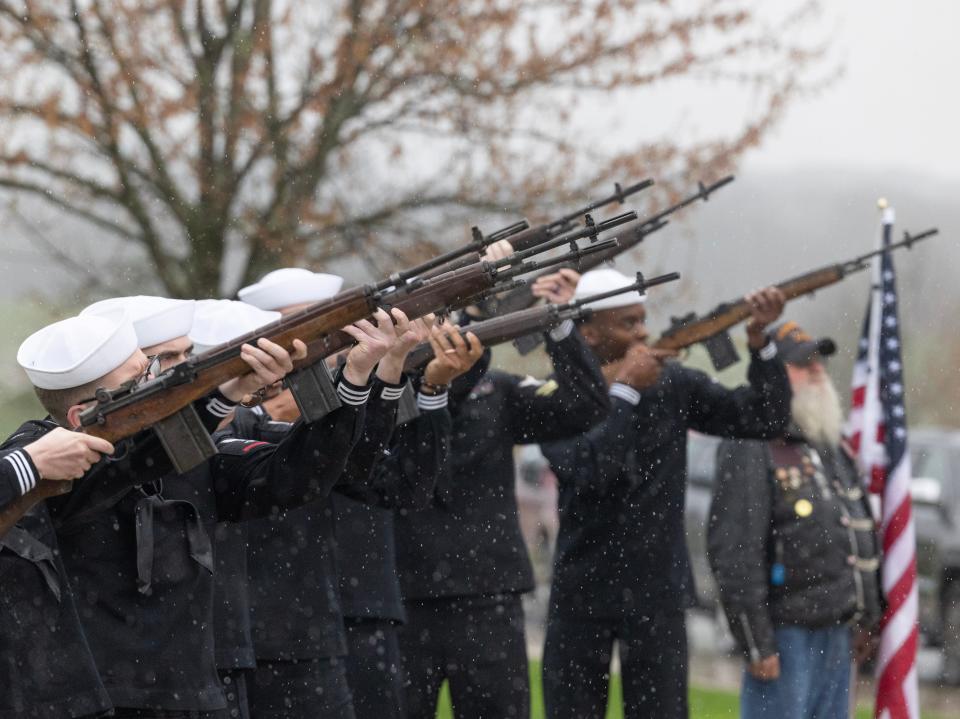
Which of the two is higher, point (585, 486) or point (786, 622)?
point (585, 486)

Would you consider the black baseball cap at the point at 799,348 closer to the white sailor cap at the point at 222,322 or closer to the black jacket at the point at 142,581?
the white sailor cap at the point at 222,322

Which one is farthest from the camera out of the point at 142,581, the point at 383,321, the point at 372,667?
the point at 372,667

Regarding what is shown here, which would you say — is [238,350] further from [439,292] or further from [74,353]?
[439,292]

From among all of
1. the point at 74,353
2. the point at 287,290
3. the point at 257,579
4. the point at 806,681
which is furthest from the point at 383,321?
the point at 806,681

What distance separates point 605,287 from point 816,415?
1.04 m

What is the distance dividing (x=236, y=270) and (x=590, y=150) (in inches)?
73.1

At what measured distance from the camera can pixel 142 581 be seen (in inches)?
148

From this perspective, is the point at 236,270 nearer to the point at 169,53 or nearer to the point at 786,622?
the point at 169,53

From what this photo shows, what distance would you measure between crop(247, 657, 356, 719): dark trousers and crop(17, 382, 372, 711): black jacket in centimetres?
73

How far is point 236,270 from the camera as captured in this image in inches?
307

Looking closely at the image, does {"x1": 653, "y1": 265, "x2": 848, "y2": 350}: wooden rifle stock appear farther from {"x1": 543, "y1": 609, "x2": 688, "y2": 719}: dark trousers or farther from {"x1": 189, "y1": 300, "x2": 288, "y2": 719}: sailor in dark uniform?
{"x1": 189, "y1": 300, "x2": 288, "y2": 719}: sailor in dark uniform

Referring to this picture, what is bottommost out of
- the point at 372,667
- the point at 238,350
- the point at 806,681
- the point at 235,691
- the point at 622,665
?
the point at 806,681

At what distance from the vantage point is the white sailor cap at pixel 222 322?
16.3ft

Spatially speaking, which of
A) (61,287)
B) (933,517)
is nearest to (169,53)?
(61,287)
